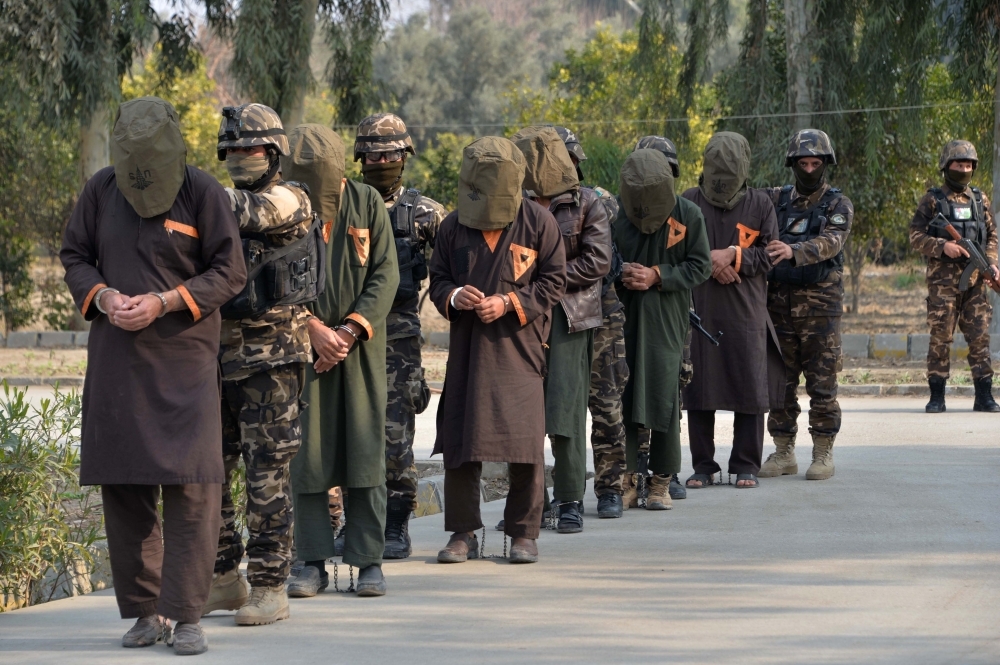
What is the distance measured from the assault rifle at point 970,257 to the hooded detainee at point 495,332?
721cm

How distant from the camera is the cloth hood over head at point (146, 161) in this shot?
4949 millimetres

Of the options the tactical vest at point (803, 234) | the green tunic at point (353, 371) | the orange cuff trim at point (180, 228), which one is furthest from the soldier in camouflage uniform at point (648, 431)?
the orange cuff trim at point (180, 228)

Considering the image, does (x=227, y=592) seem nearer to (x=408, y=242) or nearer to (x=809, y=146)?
(x=408, y=242)

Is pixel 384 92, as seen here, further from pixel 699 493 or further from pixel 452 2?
pixel 452 2

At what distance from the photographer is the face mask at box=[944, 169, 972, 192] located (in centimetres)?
1282

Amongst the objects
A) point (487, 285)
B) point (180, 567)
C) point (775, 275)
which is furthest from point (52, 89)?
point (180, 567)

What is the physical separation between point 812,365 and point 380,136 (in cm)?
388

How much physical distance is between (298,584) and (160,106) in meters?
2.14

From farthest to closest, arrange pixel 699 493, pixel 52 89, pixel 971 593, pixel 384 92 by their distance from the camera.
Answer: pixel 384 92, pixel 52 89, pixel 699 493, pixel 971 593

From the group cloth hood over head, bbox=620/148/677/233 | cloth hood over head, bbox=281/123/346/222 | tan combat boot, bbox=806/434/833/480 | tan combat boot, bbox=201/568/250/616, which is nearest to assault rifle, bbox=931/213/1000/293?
tan combat boot, bbox=806/434/833/480

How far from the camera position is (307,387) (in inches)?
237

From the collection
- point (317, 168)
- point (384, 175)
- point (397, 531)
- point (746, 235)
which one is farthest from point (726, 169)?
point (317, 168)

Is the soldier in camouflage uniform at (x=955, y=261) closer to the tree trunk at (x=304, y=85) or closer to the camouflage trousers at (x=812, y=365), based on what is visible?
the camouflage trousers at (x=812, y=365)

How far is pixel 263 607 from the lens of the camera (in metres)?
5.45
